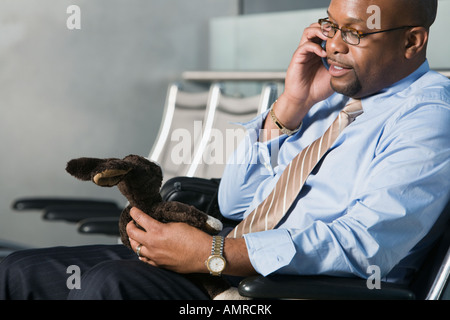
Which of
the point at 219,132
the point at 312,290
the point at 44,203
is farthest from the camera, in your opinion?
the point at 219,132

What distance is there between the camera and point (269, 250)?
1.31m

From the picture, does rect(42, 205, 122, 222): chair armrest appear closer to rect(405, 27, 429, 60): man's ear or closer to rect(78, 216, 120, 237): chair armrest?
rect(78, 216, 120, 237): chair armrest

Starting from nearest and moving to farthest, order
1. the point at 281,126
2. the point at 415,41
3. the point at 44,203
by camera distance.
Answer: the point at 415,41, the point at 281,126, the point at 44,203

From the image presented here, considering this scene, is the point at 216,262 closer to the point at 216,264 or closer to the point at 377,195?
the point at 216,264

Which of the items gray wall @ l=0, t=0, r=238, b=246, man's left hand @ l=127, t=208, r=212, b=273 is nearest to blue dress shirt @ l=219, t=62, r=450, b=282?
man's left hand @ l=127, t=208, r=212, b=273

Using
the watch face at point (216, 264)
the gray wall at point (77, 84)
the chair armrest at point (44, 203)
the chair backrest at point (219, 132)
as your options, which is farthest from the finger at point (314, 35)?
the gray wall at point (77, 84)

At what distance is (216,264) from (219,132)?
72.3 inches

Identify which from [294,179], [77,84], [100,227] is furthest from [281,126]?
[77,84]

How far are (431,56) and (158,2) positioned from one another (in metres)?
2.14

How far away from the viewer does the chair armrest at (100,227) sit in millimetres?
2334

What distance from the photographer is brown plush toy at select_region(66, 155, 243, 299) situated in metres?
1.38

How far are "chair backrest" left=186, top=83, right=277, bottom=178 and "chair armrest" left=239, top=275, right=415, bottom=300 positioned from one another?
5.66 ft
